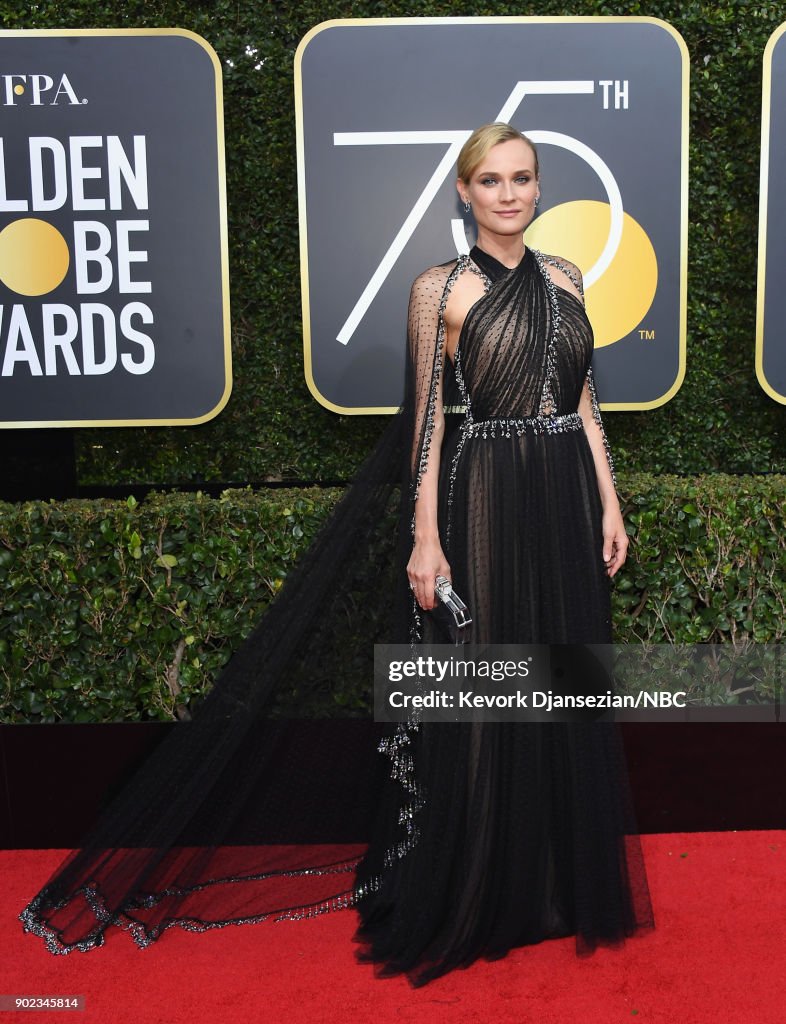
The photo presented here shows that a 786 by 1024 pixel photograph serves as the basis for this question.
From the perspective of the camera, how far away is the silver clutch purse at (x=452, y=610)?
232 centimetres

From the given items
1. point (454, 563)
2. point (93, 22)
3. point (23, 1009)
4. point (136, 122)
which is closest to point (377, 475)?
point (454, 563)

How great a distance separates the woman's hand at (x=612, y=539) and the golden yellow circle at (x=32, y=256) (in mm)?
2313

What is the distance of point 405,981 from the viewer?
227 cm

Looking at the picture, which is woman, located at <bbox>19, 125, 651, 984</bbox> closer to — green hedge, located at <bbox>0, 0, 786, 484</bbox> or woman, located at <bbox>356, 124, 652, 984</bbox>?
woman, located at <bbox>356, 124, 652, 984</bbox>

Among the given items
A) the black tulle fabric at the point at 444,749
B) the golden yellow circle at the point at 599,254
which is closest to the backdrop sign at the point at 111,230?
the golden yellow circle at the point at 599,254

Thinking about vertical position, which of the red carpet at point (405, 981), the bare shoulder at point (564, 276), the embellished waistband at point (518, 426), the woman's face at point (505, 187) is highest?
the woman's face at point (505, 187)

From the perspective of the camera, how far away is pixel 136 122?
3.51m

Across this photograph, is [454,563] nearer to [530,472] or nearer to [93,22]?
[530,472]

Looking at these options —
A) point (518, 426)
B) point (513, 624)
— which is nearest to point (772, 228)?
point (518, 426)

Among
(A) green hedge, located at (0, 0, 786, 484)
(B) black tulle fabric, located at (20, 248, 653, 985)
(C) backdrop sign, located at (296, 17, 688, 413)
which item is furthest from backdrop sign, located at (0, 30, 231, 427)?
(B) black tulle fabric, located at (20, 248, 653, 985)

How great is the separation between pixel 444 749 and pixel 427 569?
472 mm

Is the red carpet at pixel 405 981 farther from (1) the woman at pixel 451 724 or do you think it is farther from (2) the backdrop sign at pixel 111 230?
(2) the backdrop sign at pixel 111 230

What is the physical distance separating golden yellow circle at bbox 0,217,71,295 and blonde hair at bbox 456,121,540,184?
6.15 feet

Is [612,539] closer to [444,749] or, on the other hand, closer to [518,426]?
[518,426]
